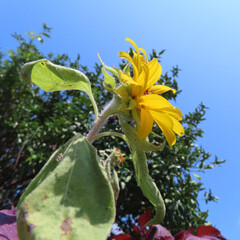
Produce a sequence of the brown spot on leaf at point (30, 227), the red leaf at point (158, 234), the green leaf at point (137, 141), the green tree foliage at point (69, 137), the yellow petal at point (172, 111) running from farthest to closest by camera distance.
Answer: the green tree foliage at point (69, 137) → the red leaf at point (158, 234) → the yellow petal at point (172, 111) → the green leaf at point (137, 141) → the brown spot on leaf at point (30, 227)

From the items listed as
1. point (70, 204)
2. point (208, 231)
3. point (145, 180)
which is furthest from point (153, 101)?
point (208, 231)

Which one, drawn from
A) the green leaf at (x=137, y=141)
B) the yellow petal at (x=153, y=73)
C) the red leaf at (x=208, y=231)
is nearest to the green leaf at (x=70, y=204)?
the green leaf at (x=137, y=141)

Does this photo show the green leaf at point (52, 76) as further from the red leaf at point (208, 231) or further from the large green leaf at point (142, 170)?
the red leaf at point (208, 231)

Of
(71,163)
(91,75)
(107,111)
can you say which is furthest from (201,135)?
(71,163)

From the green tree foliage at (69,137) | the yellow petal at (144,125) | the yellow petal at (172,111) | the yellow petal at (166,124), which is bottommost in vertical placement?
the yellow petal at (144,125)

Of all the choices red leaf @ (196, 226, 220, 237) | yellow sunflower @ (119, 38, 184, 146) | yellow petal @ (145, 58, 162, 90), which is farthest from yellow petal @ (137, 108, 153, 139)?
red leaf @ (196, 226, 220, 237)

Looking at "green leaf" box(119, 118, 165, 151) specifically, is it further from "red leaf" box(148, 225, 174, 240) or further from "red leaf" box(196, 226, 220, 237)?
"red leaf" box(196, 226, 220, 237)
